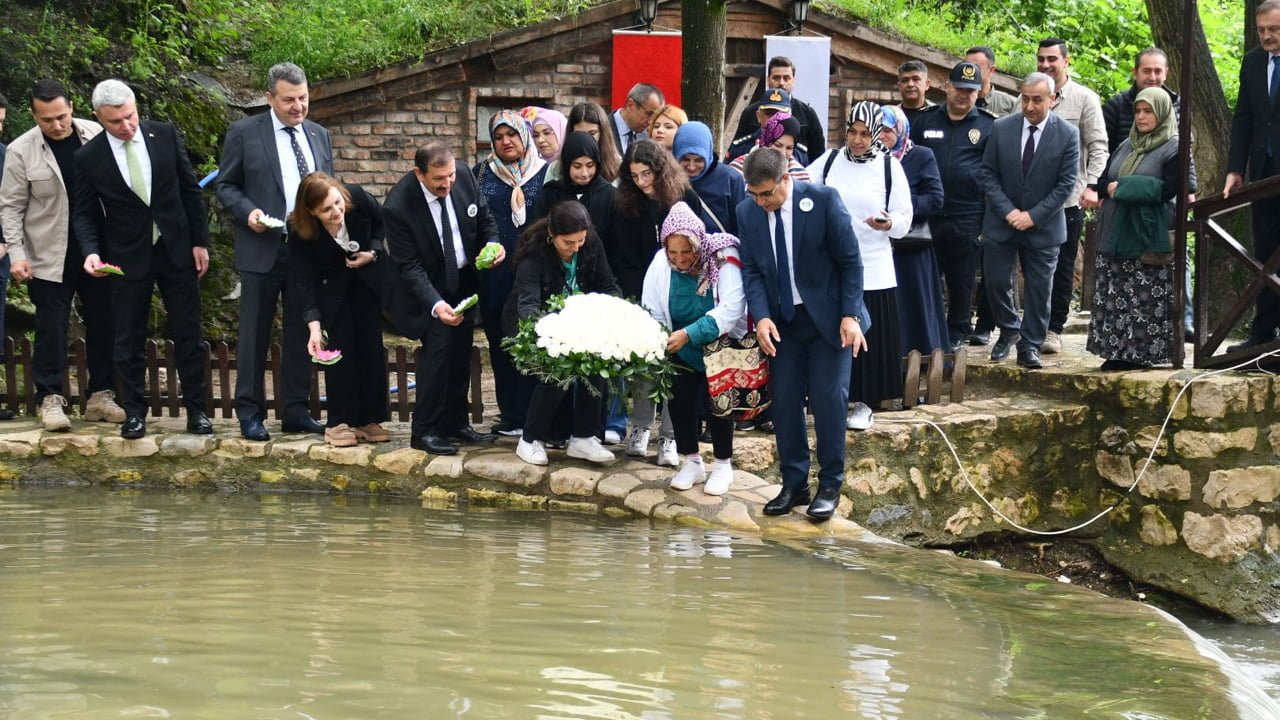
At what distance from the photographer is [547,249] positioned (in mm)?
7688

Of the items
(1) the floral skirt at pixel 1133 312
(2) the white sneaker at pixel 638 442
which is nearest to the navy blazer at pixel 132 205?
(2) the white sneaker at pixel 638 442

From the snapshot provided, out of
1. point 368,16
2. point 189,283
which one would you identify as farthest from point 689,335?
point 368,16

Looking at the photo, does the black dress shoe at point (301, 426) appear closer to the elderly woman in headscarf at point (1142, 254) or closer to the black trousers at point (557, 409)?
the black trousers at point (557, 409)

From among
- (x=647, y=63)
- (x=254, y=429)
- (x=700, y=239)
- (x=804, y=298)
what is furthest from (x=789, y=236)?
(x=647, y=63)

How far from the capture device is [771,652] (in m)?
4.86

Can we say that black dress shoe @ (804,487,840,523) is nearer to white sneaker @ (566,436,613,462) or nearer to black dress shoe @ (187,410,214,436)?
white sneaker @ (566,436,613,462)

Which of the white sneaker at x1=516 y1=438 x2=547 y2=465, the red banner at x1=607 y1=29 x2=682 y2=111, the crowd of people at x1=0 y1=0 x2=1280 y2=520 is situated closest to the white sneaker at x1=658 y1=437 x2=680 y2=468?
the crowd of people at x1=0 y1=0 x2=1280 y2=520

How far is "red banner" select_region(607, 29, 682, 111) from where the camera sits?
1418 cm

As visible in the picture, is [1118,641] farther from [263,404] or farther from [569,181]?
[263,404]

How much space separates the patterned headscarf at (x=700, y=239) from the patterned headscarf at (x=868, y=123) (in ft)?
4.27

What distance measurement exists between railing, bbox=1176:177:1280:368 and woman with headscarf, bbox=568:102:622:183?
11.4ft

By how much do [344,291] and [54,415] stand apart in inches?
79.2

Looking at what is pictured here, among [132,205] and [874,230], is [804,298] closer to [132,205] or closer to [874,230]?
[874,230]

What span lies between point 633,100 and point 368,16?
7036 mm
